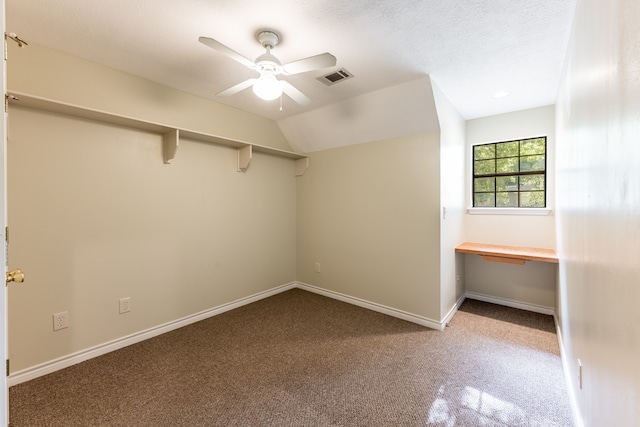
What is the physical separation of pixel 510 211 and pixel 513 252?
0.64 metres

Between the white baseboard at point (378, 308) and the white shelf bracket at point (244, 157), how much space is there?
6.33ft

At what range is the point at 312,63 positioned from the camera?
1683 mm

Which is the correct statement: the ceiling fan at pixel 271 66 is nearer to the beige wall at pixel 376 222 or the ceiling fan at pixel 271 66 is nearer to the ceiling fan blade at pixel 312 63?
the ceiling fan blade at pixel 312 63

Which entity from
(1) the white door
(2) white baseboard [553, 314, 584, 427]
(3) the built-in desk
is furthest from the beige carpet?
(1) the white door

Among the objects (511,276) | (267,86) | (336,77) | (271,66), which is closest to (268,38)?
(271,66)

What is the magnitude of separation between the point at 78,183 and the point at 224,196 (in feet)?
4.30

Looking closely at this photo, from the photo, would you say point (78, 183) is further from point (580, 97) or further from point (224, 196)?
point (580, 97)

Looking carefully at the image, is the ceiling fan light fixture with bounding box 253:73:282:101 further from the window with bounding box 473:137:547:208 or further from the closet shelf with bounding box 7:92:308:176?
the window with bounding box 473:137:547:208

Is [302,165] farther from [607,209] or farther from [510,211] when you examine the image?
[607,209]

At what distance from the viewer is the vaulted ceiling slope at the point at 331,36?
159 cm

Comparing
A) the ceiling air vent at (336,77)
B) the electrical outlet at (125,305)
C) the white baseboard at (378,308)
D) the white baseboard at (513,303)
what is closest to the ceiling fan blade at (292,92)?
the ceiling air vent at (336,77)

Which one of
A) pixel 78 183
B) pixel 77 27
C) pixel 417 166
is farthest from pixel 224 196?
pixel 417 166

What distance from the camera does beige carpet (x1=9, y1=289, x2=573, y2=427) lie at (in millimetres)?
1640

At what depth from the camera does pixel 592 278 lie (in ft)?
4.09
